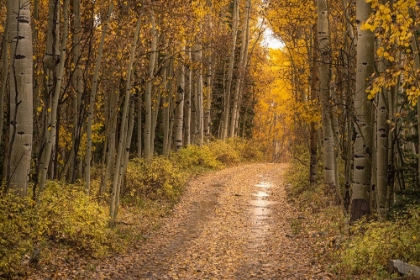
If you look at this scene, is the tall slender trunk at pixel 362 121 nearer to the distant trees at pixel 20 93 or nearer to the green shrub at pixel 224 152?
the distant trees at pixel 20 93

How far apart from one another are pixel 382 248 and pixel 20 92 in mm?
6662

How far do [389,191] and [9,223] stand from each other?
23.6 ft

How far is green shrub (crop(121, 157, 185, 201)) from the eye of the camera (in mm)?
16784

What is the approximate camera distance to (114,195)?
1227cm

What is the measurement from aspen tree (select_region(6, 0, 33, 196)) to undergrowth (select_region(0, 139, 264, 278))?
60cm

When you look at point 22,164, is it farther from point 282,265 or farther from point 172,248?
point 282,265

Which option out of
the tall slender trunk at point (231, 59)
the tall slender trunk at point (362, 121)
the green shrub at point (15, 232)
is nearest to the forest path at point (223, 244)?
the green shrub at point (15, 232)

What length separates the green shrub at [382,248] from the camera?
26.5 feet

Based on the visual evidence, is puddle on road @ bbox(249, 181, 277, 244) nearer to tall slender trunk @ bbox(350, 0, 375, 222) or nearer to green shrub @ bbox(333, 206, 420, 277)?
tall slender trunk @ bbox(350, 0, 375, 222)

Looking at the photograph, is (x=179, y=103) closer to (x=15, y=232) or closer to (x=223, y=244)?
(x=223, y=244)

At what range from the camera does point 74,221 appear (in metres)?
9.66

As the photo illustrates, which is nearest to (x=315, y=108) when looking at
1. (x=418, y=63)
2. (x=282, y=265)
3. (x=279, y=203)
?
(x=279, y=203)

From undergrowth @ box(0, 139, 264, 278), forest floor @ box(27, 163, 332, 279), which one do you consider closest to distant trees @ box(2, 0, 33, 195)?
undergrowth @ box(0, 139, 264, 278)

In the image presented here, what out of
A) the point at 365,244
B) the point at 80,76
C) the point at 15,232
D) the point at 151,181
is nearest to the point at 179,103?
the point at 151,181
